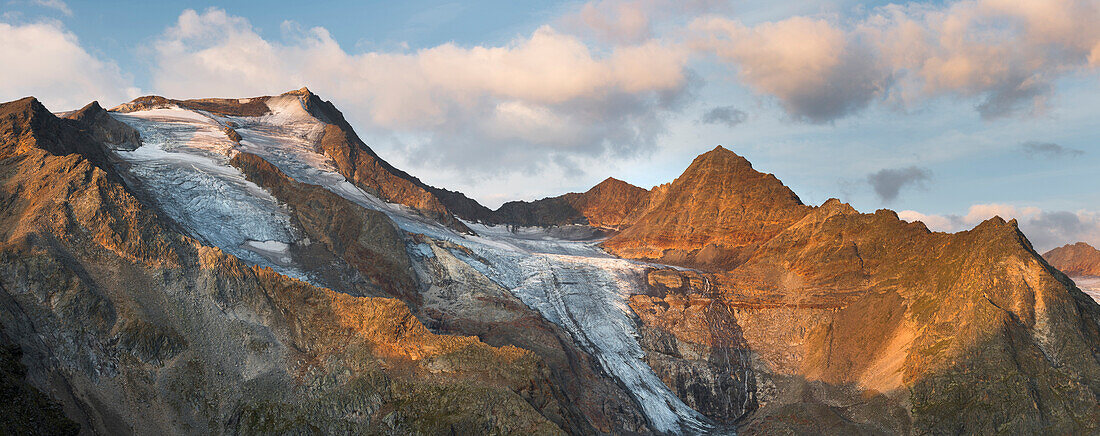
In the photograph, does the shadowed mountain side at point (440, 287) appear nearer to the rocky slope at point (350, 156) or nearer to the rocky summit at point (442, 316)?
the rocky summit at point (442, 316)

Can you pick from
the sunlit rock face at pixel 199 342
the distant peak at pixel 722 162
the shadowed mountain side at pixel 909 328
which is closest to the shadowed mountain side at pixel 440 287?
the sunlit rock face at pixel 199 342

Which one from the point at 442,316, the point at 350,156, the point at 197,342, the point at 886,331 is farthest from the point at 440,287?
the point at 350,156

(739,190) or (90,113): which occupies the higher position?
(739,190)

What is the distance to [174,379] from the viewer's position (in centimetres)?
6059

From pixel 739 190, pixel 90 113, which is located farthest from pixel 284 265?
pixel 739 190

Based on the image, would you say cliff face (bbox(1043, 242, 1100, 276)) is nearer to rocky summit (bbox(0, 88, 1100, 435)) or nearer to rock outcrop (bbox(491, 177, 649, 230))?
rocky summit (bbox(0, 88, 1100, 435))

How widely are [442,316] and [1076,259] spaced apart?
147m

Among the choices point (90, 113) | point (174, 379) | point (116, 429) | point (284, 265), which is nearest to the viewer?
point (116, 429)

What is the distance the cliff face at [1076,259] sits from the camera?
162 metres

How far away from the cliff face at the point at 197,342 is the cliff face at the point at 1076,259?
143202 mm

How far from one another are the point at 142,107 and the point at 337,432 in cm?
9407

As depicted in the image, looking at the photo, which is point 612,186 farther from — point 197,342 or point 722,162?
point 197,342

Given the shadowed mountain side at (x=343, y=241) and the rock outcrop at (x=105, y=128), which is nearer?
the shadowed mountain side at (x=343, y=241)

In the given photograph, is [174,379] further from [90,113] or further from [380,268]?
[90,113]
